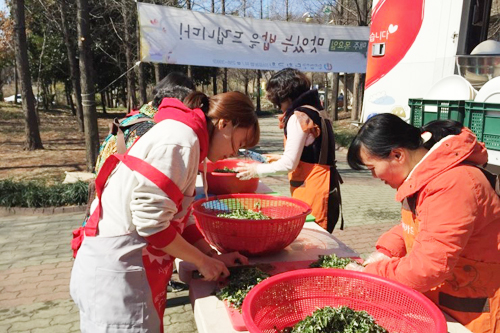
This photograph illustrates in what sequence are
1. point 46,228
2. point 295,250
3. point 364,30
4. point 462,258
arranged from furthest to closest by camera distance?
point 364,30, point 46,228, point 295,250, point 462,258

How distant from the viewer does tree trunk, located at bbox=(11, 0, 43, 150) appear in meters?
8.25

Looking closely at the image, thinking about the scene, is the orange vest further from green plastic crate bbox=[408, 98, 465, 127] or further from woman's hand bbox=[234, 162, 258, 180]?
green plastic crate bbox=[408, 98, 465, 127]

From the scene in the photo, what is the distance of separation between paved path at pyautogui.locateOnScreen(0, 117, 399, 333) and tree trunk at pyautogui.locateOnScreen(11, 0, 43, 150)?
422cm

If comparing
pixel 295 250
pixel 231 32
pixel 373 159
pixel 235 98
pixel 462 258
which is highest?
pixel 231 32

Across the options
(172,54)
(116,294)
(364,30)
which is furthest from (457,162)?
(364,30)

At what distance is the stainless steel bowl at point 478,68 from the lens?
15.1ft

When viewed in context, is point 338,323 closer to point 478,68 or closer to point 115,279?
point 115,279

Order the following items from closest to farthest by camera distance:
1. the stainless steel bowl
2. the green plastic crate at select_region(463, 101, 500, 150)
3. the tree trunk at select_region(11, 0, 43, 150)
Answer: the green plastic crate at select_region(463, 101, 500, 150) → the stainless steel bowl → the tree trunk at select_region(11, 0, 43, 150)

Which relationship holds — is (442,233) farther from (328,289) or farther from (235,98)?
(235,98)

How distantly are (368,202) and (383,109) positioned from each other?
159 cm

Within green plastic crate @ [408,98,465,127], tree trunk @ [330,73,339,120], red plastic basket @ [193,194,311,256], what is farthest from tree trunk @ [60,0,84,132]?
red plastic basket @ [193,194,311,256]

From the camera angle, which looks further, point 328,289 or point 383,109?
point 383,109

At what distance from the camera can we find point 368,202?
676 cm

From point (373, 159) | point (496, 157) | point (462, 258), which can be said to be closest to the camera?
point (462, 258)
